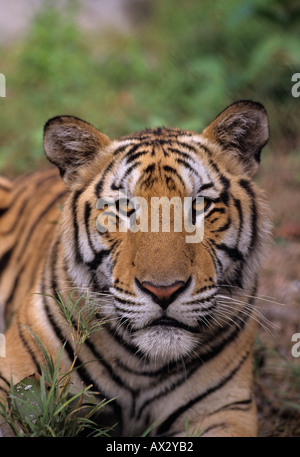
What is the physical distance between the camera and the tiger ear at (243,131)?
7.71 ft

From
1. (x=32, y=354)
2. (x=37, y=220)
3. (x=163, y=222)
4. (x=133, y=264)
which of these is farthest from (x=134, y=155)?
(x=37, y=220)

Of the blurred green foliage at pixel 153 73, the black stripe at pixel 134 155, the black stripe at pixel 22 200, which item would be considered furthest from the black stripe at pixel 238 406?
the blurred green foliage at pixel 153 73

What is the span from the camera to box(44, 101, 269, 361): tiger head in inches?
78.5

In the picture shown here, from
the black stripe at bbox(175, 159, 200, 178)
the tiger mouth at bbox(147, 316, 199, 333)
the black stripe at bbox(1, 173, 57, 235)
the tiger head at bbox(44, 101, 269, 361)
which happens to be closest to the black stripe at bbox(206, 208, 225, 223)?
the tiger head at bbox(44, 101, 269, 361)

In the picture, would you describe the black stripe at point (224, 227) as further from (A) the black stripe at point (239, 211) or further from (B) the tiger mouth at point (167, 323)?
(B) the tiger mouth at point (167, 323)

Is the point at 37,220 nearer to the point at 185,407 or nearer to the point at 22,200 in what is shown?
the point at 22,200

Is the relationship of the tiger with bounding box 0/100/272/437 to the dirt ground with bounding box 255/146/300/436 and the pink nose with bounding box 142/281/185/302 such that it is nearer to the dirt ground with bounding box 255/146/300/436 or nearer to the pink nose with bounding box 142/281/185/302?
the pink nose with bounding box 142/281/185/302

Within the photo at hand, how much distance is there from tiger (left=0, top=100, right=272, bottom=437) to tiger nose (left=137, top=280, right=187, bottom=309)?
120 mm

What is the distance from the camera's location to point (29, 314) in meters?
2.49

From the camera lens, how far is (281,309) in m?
3.67

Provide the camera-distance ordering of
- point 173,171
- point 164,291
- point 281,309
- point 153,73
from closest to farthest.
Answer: point 164,291 → point 173,171 → point 281,309 → point 153,73
